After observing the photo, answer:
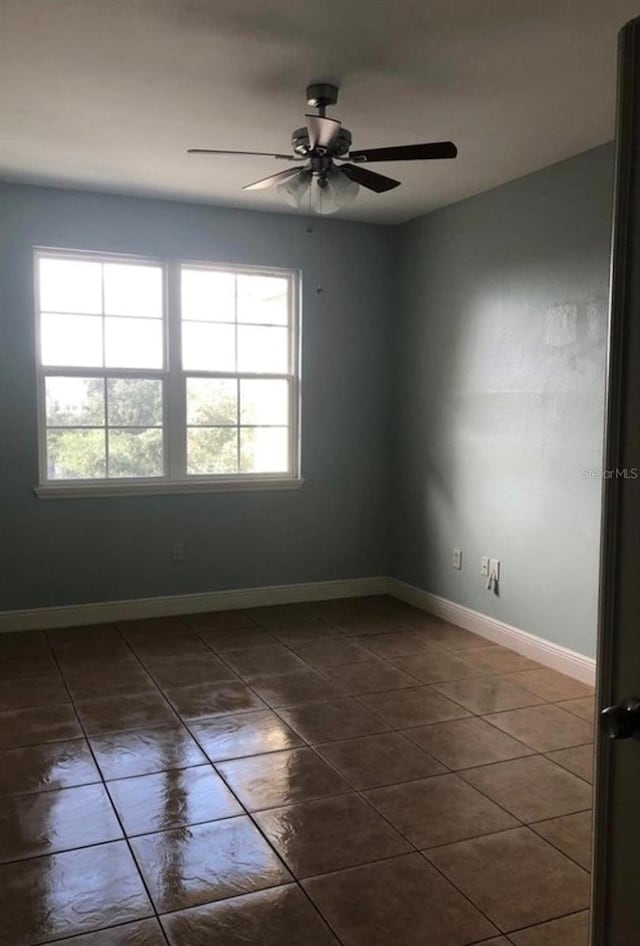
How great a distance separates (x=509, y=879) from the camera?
7.27 ft

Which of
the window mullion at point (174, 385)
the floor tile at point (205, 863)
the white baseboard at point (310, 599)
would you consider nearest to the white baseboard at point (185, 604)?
the white baseboard at point (310, 599)

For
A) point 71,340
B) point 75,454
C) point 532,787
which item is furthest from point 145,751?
point 71,340

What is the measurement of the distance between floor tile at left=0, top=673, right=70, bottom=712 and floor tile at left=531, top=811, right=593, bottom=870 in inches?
83.8

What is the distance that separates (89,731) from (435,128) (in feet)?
9.90

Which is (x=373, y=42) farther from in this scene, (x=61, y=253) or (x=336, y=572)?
(x=336, y=572)

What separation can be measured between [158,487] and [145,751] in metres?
2.11

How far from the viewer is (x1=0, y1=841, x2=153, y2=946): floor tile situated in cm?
199

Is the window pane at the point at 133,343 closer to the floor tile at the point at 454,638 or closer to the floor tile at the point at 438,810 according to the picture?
the floor tile at the point at 454,638

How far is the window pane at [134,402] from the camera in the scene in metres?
4.73

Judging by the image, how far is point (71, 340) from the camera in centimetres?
461

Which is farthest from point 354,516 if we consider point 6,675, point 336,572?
point 6,675

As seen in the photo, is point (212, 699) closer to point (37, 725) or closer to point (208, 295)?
point (37, 725)

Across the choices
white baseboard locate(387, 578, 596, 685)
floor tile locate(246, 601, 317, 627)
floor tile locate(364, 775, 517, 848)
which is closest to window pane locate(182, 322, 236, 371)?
floor tile locate(246, 601, 317, 627)

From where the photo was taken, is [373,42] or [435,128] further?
[435,128]
